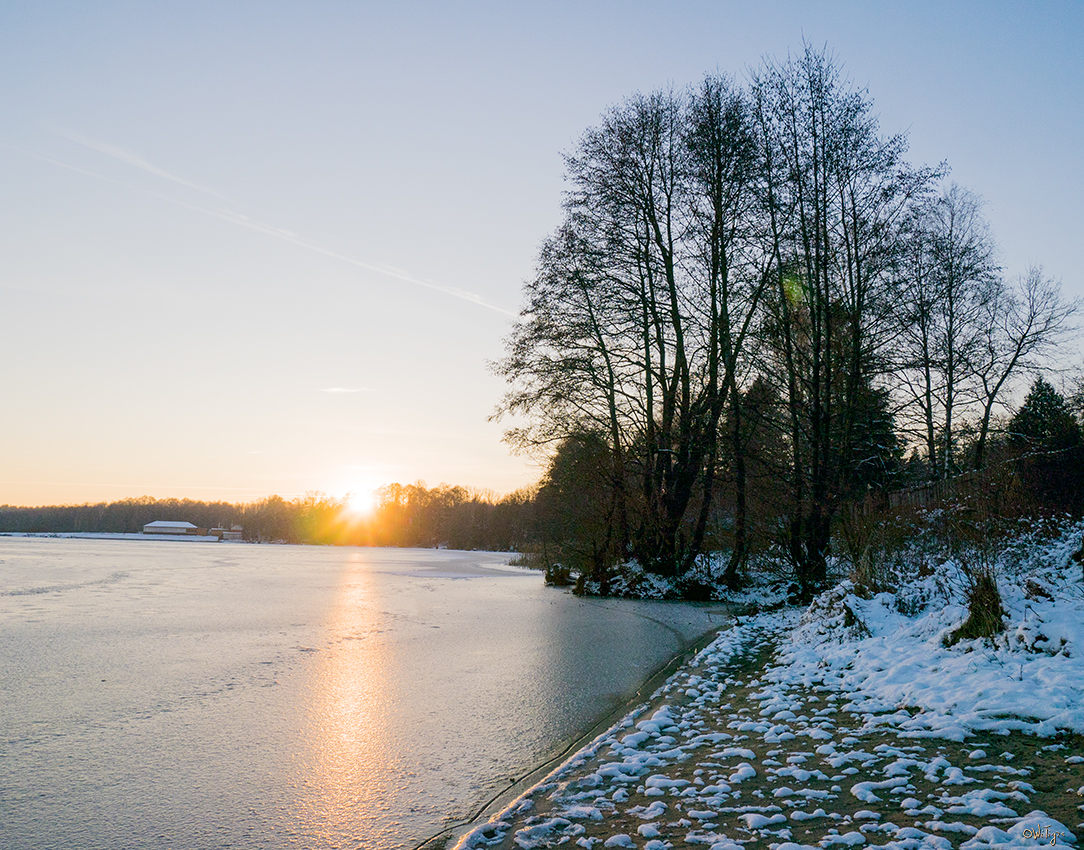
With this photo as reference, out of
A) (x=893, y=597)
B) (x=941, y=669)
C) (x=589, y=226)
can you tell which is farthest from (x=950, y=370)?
(x=941, y=669)

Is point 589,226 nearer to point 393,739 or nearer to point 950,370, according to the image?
point 950,370

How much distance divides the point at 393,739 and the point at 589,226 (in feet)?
51.1

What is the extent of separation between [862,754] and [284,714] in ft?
15.0

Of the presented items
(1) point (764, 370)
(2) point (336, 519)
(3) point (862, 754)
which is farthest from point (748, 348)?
(2) point (336, 519)

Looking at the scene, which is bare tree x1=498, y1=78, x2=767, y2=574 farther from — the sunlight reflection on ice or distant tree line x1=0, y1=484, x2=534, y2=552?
distant tree line x1=0, y1=484, x2=534, y2=552

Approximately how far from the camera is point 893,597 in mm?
8000

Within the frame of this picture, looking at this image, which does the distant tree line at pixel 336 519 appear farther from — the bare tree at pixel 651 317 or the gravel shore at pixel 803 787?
the gravel shore at pixel 803 787

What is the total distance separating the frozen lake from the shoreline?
85 mm

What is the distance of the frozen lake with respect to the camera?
3.76 meters

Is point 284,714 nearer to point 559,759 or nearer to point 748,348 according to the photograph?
point 559,759

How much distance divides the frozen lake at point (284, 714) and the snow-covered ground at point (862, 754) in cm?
74

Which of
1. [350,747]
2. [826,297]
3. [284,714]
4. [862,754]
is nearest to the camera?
[862,754]

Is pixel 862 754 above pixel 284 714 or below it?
above

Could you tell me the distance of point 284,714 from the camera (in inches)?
231
